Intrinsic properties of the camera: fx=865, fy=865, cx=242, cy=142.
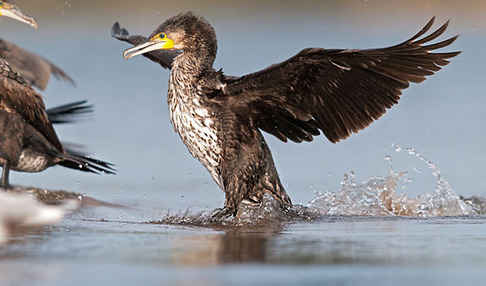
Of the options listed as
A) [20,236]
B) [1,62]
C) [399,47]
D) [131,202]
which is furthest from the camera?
[131,202]

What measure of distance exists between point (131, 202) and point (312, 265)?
485 cm

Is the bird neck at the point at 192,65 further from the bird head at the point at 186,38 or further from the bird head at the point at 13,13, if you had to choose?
the bird head at the point at 13,13

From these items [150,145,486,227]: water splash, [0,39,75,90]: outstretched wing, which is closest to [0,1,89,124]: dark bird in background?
[0,39,75,90]: outstretched wing

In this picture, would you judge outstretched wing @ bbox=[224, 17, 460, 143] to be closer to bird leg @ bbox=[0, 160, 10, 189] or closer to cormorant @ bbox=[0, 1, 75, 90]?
bird leg @ bbox=[0, 160, 10, 189]

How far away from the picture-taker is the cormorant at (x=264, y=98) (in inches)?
238

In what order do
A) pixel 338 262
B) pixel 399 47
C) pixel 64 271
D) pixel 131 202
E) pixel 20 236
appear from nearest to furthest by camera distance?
pixel 64 271
pixel 338 262
pixel 20 236
pixel 399 47
pixel 131 202

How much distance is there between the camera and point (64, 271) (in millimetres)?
3604

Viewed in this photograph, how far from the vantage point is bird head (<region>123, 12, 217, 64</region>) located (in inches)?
264

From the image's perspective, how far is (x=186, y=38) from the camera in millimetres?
6730

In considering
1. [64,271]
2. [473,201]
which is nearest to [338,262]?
[64,271]

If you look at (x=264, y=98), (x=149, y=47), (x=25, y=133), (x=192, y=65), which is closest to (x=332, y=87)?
(x=264, y=98)

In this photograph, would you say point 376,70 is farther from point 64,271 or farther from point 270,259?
point 64,271

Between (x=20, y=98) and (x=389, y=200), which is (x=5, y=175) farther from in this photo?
(x=389, y=200)

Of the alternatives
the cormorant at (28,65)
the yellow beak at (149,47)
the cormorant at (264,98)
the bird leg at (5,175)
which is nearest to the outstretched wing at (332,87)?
the cormorant at (264,98)
